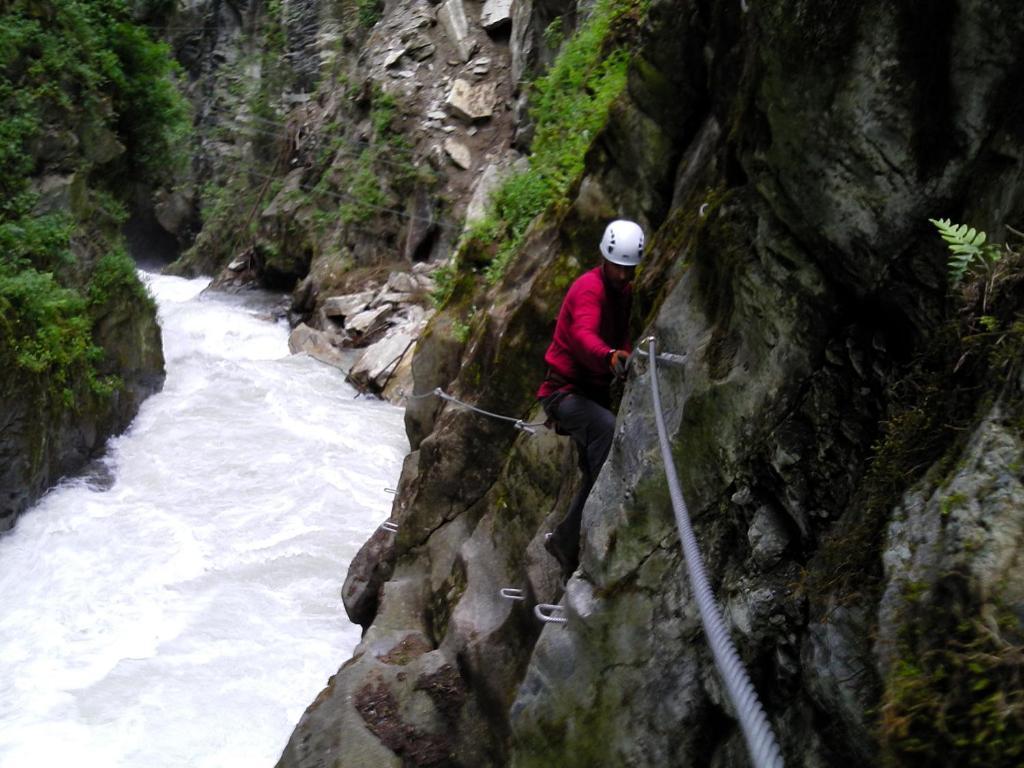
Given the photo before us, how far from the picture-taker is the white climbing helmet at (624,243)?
4.81 m

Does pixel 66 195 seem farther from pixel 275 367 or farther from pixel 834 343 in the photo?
pixel 834 343

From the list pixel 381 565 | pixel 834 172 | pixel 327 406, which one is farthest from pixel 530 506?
pixel 327 406

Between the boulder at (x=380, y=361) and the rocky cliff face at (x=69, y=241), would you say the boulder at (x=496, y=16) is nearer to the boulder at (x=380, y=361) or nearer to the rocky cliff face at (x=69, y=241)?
the boulder at (x=380, y=361)

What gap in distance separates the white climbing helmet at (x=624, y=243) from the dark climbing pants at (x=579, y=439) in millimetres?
855

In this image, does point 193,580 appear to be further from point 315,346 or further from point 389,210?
point 389,210

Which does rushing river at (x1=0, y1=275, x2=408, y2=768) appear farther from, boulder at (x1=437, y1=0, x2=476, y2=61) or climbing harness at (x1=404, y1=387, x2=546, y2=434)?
boulder at (x1=437, y1=0, x2=476, y2=61)

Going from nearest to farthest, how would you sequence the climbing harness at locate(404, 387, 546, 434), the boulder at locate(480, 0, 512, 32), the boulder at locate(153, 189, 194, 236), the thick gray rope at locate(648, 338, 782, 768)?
the thick gray rope at locate(648, 338, 782, 768), the climbing harness at locate(404, 387, 546, 434), the boulder at locate(480, 0, 512, 32), the boulder at locate(153, 189, 194, 236)

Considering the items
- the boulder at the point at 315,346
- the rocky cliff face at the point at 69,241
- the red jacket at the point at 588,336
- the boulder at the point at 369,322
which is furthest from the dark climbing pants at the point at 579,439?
the boulder at the point at 369,322

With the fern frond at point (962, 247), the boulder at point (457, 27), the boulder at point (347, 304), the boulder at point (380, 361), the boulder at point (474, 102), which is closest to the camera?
the fern frond at point (962, 247)

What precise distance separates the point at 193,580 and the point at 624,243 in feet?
23.4

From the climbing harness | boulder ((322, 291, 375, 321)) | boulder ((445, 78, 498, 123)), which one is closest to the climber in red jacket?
the climbing harness

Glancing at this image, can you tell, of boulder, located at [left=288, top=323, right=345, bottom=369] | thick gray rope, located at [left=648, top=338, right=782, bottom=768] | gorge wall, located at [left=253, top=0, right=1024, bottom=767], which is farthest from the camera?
boulder, located at [left=288, top=323, right=345, bottom=369]

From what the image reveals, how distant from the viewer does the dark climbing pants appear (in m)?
4.89

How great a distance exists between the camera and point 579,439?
16.5ft
